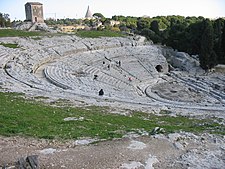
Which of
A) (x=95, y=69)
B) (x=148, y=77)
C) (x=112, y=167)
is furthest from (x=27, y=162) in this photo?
(x=148, y=77)

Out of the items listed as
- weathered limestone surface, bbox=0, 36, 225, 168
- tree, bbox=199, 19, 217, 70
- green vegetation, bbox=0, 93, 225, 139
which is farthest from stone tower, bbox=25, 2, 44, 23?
green vegetation, bbox=0, 93, 225, 139

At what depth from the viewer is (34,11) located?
66.0 m

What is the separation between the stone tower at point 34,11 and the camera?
64.8 metres

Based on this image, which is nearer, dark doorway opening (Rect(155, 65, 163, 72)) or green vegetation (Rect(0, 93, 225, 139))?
green vegetation (Rect(0, 93, 225, 139))

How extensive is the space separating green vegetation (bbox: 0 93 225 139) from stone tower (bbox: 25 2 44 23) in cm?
5366

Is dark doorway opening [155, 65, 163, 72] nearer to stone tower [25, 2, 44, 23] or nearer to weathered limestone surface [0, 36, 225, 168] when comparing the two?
weathered limestone surface [0, 36, 225, 168]

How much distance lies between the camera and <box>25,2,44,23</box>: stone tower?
64.8 m

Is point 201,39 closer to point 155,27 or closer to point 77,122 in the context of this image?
point 155,27

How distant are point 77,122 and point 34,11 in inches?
2348

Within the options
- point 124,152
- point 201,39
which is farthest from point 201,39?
point 124,152

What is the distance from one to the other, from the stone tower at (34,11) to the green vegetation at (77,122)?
2113 inches

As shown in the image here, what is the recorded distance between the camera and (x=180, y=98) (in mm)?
26812

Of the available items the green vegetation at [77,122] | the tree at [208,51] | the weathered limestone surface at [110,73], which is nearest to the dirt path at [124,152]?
the green vegetation at [77,122]

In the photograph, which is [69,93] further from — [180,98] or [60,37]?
[60,37]
